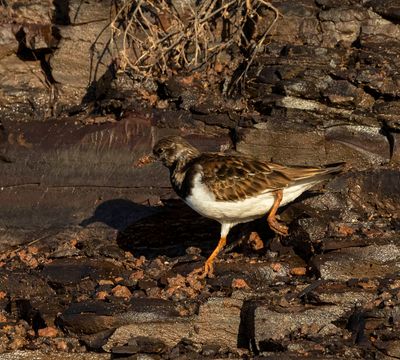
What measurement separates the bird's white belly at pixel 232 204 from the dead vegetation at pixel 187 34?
299 cm

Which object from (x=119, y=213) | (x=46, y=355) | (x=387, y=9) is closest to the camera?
(x=46, y=355)

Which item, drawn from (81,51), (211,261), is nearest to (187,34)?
(81,51)

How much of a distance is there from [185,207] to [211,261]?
153cm

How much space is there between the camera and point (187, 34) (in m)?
13.5

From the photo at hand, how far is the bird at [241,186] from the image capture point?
10422 millimetres

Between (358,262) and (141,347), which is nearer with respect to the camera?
(141,347)

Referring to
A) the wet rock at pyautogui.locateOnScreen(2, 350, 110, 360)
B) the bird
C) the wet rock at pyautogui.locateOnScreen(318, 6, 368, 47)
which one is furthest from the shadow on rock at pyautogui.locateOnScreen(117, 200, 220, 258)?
the wet rock at pyautogui.locateOnScreen(318, 6, 368, 47)

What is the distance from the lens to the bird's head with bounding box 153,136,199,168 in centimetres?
1105

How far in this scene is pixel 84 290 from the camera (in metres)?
10.4

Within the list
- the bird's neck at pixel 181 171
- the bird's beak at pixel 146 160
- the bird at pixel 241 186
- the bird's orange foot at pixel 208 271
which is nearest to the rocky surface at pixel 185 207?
the bird's orange foot at pixel 208 271

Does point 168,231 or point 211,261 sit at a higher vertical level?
point 211,261

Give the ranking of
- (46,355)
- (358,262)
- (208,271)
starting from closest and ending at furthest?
(46,355) → (358,262) → (208,271)

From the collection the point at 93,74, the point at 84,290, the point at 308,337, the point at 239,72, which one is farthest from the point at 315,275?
the point at 93,74

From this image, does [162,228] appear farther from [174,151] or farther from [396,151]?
[396,151]
